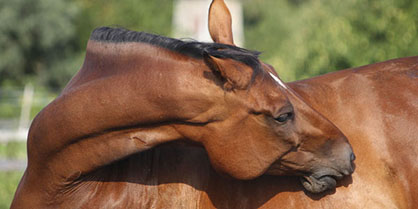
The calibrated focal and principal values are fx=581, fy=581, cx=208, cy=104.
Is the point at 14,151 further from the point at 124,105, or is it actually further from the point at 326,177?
the point at 326,177

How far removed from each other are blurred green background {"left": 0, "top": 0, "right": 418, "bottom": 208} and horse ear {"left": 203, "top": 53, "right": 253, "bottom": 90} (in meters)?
5.74

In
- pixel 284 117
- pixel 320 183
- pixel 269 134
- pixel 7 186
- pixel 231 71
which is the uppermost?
pixel 231 71

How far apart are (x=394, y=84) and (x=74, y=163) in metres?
2.05

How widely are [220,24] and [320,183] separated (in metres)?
1.22

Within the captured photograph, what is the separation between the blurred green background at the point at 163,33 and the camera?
45.9 feet

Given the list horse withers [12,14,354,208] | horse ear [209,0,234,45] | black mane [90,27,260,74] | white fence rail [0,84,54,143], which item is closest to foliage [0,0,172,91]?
white fence rail [0,84,54,143]

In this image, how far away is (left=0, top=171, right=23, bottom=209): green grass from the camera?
8.17 m

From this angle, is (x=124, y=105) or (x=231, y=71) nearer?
(x=231, y=71)

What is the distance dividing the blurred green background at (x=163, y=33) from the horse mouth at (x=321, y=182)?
227 inches

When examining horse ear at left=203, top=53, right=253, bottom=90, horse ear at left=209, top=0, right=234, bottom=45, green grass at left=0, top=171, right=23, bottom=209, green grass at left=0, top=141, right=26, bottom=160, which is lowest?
green grass at left=0, top=141, right=26, bottom=160

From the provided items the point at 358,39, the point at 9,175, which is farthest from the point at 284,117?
the point at 358,39

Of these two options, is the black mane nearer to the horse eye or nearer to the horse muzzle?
the horse eye

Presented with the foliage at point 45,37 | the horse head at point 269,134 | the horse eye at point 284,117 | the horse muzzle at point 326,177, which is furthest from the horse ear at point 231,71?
the foliage at point 45,37

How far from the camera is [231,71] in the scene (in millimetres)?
3203
